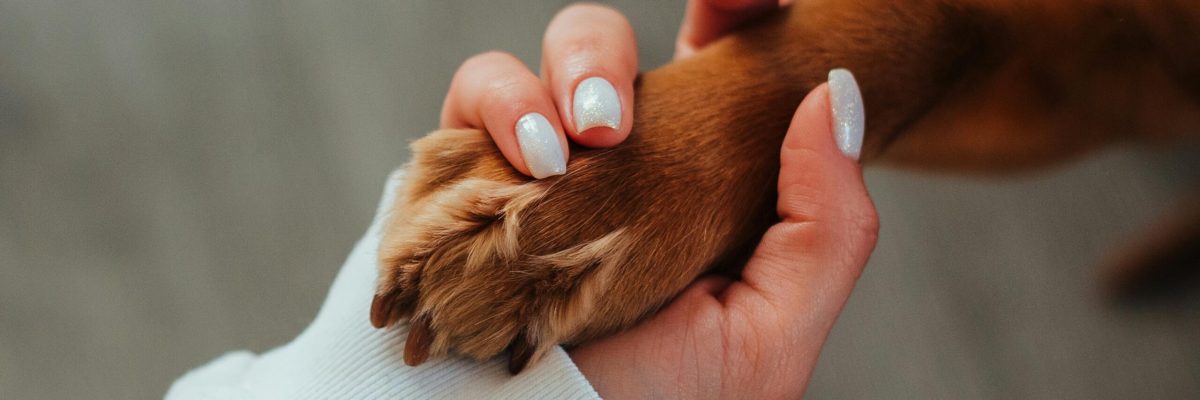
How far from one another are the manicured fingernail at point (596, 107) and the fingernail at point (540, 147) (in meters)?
0.03

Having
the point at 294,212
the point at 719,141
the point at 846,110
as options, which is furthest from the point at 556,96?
the point at 294,212

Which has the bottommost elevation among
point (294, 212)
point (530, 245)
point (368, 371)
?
point (294, 212)

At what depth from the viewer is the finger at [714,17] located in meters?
0.88

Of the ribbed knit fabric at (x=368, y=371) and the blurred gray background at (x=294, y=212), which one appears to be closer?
the ribbed knit fabric at (x=368, y=371)

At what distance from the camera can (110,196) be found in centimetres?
135

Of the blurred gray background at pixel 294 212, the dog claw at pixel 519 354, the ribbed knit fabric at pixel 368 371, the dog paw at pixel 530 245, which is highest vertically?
the dog paw at pixel 530 245

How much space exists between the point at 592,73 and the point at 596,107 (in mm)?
61

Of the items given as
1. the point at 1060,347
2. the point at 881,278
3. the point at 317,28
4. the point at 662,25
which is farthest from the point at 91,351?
the point at 1060,347

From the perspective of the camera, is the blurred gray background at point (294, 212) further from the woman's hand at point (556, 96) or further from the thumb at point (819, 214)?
the woman's hand at point (556, 96)

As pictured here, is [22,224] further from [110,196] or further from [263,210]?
[263,210]

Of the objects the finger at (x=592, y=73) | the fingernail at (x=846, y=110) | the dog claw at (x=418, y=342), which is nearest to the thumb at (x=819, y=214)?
the fingernail at (x=846, y=110)

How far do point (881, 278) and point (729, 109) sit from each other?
0.47 m

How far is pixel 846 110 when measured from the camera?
0.74 meters

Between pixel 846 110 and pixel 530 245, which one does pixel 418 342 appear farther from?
pixel 846 110
